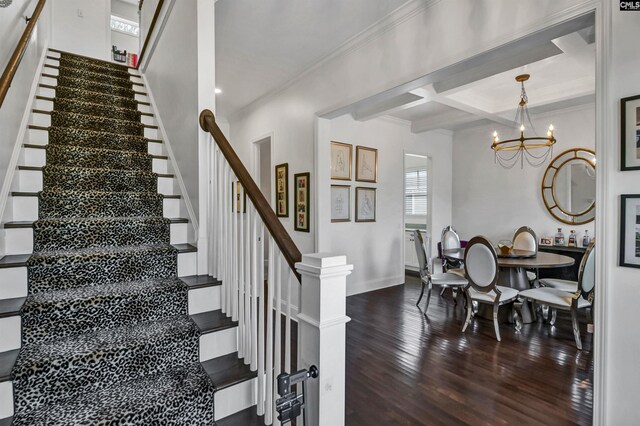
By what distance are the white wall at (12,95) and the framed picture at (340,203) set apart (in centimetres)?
346

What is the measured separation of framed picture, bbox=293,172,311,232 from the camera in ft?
13.8

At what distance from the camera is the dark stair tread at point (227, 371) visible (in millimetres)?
1570

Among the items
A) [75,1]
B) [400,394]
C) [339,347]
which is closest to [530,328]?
[400,394]

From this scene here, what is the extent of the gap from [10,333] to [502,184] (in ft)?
21.0

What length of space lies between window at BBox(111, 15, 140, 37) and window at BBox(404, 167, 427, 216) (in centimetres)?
665

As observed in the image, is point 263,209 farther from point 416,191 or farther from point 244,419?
point 416,191

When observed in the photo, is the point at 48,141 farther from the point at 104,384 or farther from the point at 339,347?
the point at 339,347

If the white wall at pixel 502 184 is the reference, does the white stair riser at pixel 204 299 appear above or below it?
below

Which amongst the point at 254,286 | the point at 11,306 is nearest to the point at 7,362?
the point at 11,306

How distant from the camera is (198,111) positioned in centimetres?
221

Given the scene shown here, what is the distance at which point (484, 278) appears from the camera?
11.3 ft

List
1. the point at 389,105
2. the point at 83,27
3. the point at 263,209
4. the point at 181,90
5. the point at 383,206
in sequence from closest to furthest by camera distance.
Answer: the point at 263,209 < the point at 181,90 < the point at 389,105 < the point at 383,206 < the point at 83,27

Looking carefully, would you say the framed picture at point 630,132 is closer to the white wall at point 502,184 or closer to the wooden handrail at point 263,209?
the wooden handrail at point 263,209

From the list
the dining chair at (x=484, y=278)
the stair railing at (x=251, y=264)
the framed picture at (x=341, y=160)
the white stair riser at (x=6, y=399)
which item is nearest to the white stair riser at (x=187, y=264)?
the stair railing at (x=251, y=264)
